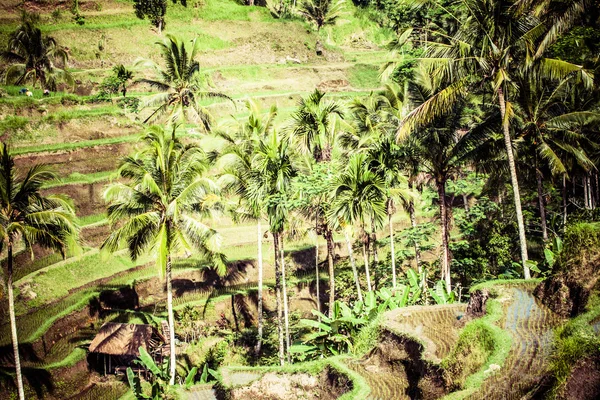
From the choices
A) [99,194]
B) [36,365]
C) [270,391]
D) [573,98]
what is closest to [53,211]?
[36,365]

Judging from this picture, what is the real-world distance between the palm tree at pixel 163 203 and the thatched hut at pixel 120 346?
4.06 metres

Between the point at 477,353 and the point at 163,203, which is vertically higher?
the point at 163,203

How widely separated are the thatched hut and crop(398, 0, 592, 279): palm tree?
13614mm

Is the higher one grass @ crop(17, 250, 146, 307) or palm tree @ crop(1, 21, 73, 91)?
palm tree @ crop(1, 21, 73, 91)

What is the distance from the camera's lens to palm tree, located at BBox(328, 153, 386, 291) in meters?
18.7

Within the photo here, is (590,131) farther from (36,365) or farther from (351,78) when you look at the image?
(351,78)

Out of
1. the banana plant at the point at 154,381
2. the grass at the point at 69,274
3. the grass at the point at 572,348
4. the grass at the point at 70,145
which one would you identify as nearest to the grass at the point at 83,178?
the grass at the point at 70,145

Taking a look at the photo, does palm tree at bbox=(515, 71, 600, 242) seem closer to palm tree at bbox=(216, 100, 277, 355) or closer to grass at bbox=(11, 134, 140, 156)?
palm tree at bbox=(216, 100, 277, 355)

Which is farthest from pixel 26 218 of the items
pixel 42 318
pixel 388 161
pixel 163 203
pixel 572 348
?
pixel 572 348

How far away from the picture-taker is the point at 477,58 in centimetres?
1528

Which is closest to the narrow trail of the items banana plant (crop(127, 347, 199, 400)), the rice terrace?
the rice terrace

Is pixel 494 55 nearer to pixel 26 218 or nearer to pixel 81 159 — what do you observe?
pixel 26 218

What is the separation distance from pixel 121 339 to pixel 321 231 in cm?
909

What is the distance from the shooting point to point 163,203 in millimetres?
17500
